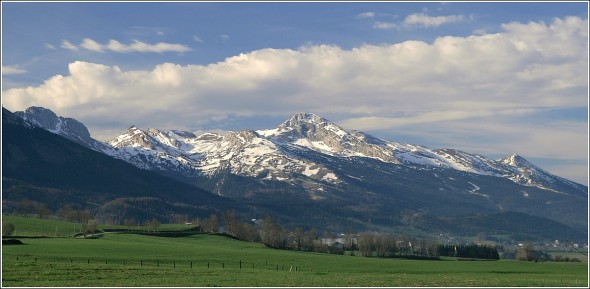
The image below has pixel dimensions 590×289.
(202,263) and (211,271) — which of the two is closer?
(211,271)

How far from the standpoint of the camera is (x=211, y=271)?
86688 mm

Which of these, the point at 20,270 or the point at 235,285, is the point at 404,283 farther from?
the point at 20,270

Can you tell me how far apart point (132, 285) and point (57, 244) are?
88422mm

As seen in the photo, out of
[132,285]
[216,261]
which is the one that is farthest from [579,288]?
[216,261]

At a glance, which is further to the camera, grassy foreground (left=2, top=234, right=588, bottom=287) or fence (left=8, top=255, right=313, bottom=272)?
fence (left=8, top=255, right=313, bottom=272)

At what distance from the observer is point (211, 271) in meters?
86.7

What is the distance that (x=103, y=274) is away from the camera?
72.7 meters

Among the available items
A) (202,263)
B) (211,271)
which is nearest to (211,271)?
(211,271)

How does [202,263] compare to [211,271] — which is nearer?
[211,271]

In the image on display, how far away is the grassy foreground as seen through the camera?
69062mm

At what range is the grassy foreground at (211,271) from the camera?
69.1 metres

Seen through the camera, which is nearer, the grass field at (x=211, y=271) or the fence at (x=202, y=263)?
the grass field at (x=211, y=271)

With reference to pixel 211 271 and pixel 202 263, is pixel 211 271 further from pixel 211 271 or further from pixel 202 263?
pixel 202 263

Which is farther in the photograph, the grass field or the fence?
the fence
